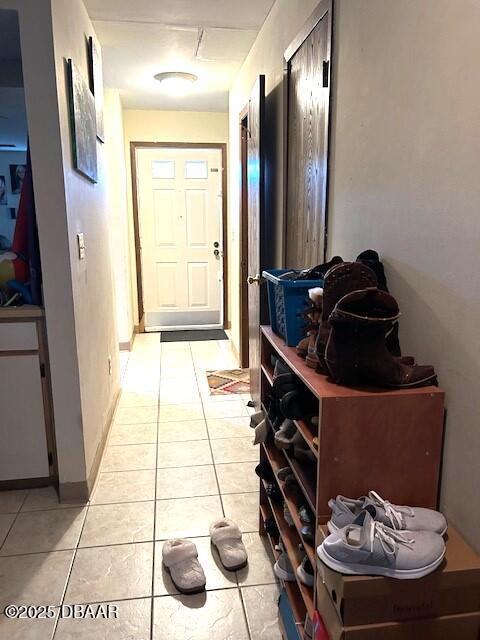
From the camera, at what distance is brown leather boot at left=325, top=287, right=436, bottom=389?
1.04m

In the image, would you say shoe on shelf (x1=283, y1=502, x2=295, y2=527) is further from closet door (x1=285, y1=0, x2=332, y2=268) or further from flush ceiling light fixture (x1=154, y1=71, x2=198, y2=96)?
flush ceiling light fixture (x1=154, y1=71, x2=198, y2=96)

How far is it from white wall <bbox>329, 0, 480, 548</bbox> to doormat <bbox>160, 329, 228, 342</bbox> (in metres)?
3.70

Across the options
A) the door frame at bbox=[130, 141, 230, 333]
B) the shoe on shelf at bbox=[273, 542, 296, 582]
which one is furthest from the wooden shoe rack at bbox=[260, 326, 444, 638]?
the door frame at bbox=[130, 141, 230, 333]

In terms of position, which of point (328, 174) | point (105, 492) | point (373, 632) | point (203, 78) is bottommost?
point (105, 492)

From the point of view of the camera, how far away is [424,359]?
1.19 m

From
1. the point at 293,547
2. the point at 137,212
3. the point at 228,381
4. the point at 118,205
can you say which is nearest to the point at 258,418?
the point at 293,547

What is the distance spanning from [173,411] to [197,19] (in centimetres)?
244

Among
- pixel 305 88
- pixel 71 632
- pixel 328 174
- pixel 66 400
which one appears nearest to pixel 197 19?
pixel 305 88

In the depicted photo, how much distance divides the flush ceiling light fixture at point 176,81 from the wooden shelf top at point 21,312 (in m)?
2.52

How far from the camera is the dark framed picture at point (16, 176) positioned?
8.54 ft

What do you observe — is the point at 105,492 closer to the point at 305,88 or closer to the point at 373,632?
the point at 373,632

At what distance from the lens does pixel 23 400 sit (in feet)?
7.21

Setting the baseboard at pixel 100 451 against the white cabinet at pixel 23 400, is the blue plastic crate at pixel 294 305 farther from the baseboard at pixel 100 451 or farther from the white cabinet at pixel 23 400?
the baseboard at pixel 100 451

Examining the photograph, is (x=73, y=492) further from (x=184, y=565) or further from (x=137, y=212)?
(x=137, y=212)
